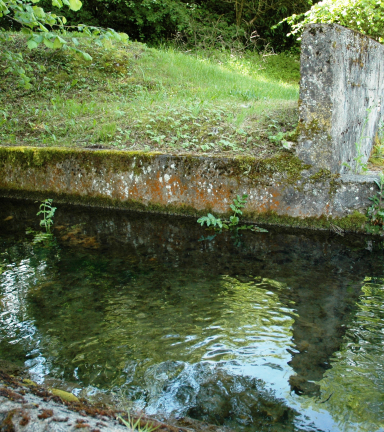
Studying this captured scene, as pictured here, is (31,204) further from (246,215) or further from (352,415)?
(352,415)

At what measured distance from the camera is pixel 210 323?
8.54 feet

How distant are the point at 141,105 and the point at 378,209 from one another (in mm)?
4431

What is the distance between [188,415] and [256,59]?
14489mm

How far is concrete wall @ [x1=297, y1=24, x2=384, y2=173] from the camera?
13.4ft

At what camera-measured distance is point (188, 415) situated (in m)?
1.75

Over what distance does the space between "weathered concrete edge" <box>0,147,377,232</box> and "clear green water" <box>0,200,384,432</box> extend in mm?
390

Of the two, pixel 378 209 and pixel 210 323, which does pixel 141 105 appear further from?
pixel 210 323

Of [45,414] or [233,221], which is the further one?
[233,221]

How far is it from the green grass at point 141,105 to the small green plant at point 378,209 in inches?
50.6

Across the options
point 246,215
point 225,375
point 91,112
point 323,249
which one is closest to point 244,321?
point 225,375

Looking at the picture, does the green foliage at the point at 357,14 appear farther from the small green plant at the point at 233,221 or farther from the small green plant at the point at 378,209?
the small green plant at the point at 233,221

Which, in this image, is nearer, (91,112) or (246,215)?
(246,215)

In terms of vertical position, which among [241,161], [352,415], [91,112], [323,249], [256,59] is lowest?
[352,415]

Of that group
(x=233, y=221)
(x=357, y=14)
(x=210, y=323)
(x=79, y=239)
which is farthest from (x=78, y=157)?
Answer: (x=357, y=14)
